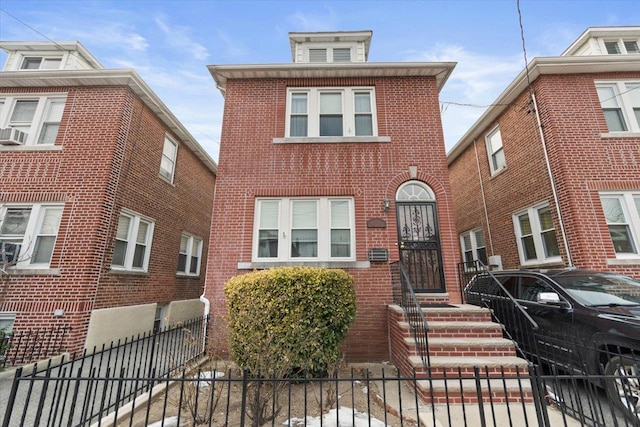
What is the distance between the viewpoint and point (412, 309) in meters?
5.25

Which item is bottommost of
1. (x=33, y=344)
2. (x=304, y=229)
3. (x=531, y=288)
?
(x=33, y=344)

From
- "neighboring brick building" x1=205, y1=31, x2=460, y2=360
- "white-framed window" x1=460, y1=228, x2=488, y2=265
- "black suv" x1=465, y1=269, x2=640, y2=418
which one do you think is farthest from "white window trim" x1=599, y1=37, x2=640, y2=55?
"black suv" x1=465, y1=269, x2=640, y2=418

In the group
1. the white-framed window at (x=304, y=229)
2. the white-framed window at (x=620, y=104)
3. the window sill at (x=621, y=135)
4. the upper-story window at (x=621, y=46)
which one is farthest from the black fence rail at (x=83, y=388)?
the upper-story window at (x=621, y=46)

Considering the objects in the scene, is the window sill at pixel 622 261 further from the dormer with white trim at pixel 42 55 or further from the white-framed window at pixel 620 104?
the dormer with white trim at pixel 42 55

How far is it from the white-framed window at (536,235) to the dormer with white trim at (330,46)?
7539 mm

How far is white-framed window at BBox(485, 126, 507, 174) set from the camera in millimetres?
10773

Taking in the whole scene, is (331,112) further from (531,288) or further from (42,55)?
(42,55)

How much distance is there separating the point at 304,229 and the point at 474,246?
29.3ft

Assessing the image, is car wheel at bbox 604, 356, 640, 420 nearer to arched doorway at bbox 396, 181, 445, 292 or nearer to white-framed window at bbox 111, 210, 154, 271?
arched doorway at bbox 396, 181, 445, 292

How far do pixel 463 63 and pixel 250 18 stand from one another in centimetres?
631

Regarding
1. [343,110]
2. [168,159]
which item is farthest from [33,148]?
[343,110]

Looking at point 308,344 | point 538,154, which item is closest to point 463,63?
point 538,154

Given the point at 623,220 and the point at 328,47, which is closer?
the point at 623,220

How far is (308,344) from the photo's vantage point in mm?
4547
